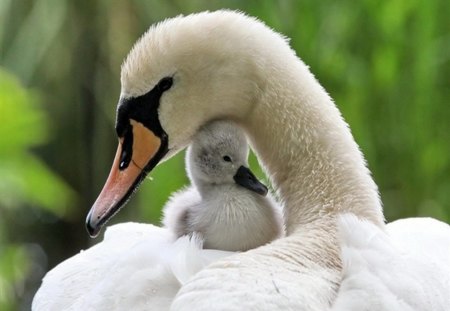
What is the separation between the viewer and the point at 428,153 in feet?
9.90

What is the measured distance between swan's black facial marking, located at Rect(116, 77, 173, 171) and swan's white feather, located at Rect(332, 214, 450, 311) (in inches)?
10.0

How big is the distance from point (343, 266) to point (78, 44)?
7.86 feet

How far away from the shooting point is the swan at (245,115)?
1.54 m

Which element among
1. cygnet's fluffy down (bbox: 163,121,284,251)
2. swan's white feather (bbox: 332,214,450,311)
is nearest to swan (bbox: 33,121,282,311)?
cygnet's fluffy down (bbox: 163,121,284,251)

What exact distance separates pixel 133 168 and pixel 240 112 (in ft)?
0.49

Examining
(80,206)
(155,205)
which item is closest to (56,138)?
(80,206)

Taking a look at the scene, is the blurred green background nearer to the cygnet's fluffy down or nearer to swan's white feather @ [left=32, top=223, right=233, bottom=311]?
swan's white feather @ [left=32, top=223, right=233, bottom=311]

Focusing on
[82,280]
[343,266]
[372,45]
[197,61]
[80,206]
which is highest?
[372,45]

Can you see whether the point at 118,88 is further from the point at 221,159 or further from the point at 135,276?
the point at 135,276

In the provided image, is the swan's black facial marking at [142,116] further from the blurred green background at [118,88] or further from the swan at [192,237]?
the blurred green background at [118,88]

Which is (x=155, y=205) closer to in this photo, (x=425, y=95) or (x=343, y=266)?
(x=425, y=95)

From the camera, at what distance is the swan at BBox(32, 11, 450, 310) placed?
154 centimetres

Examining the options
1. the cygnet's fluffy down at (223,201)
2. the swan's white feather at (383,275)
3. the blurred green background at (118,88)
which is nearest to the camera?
the swan's white feather at (383,275)

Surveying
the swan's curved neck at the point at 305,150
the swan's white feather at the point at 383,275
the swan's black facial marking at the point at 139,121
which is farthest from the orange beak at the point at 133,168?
the swan's white feather at the point at 383,275
